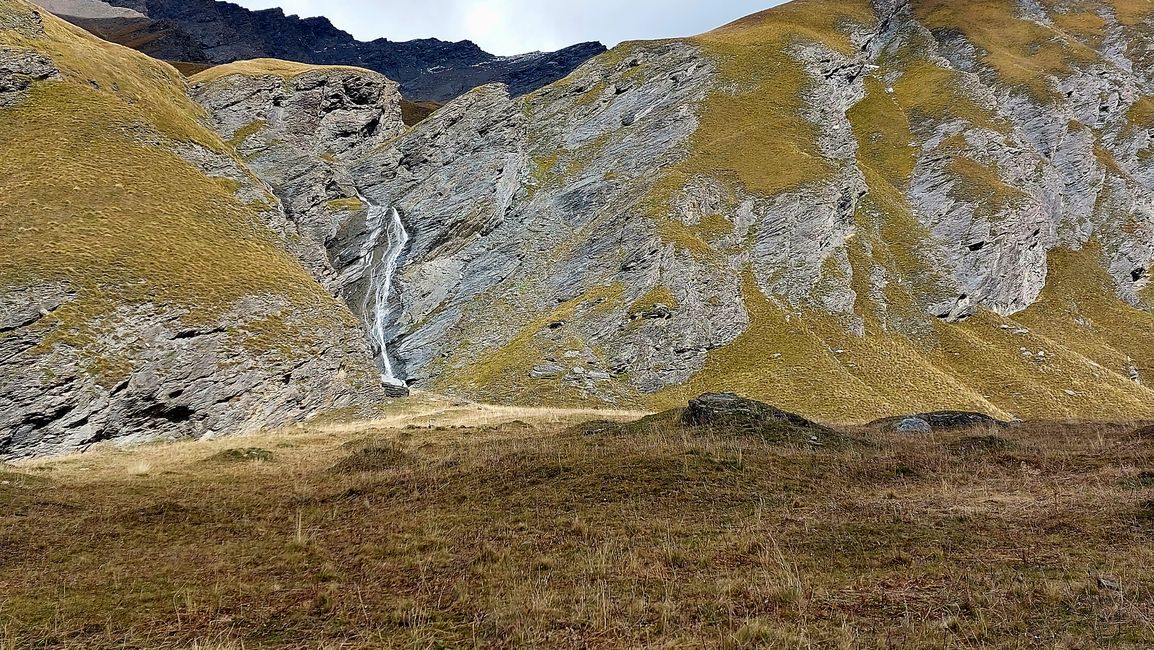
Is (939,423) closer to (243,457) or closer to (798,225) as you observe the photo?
(243,457)

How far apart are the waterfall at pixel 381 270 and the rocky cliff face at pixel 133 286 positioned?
10336mm

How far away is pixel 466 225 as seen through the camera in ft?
284

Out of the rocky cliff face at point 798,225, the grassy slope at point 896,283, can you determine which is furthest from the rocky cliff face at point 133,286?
the grassy slope at point 896,283

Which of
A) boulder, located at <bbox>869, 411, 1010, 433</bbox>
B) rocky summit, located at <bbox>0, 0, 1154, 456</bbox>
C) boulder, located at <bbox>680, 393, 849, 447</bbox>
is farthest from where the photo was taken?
rocky summit, located at <bbox>0, 0, 1154, 456</bbox>

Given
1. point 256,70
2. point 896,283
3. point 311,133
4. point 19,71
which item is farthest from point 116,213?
point 896,283

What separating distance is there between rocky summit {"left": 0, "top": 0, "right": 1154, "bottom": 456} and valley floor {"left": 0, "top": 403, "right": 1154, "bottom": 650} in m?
29.8

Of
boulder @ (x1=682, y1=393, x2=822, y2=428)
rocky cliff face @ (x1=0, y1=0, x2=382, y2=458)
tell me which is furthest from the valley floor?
rocky cliff face @ (x1=0, y1=0, x2=382, y2=458)

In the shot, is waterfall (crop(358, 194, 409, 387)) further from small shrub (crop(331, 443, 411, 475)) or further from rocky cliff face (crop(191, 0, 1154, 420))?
small shrub (crop(331, 443, 411, 475))

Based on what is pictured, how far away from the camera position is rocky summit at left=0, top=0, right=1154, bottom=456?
150 ft

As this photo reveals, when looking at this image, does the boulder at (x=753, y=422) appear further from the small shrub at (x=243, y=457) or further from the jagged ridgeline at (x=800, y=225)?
the jagged ridgeline at (x=800, y=225)

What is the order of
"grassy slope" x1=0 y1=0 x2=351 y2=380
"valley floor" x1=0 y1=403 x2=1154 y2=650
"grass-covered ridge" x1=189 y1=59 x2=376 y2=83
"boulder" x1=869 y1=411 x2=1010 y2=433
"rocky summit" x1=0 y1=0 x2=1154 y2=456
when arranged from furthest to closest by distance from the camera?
"grass-covered ridge" x1=189 y1=59 x2=376 y2=83 < "rocky summit" x1=0 y1=0 x2=1154 y2=456 < "grassy slope" x1=0 y1=0 x2=351 y2=380 < "boulder" x1=869 y1=411 x2=1010 y2=433 < "valley floor" x1=0 y1=403 x2=1154 y2=650

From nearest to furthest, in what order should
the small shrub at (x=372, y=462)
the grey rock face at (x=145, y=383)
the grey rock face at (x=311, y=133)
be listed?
the small shrub at (x=372, y=462) < the grey rock face at (x=145, y=383) < the grey rock face at (x=311, y=133)

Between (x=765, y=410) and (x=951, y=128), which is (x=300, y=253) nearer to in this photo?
(x=765, y=410)

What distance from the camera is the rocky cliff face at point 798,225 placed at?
6147 cm
